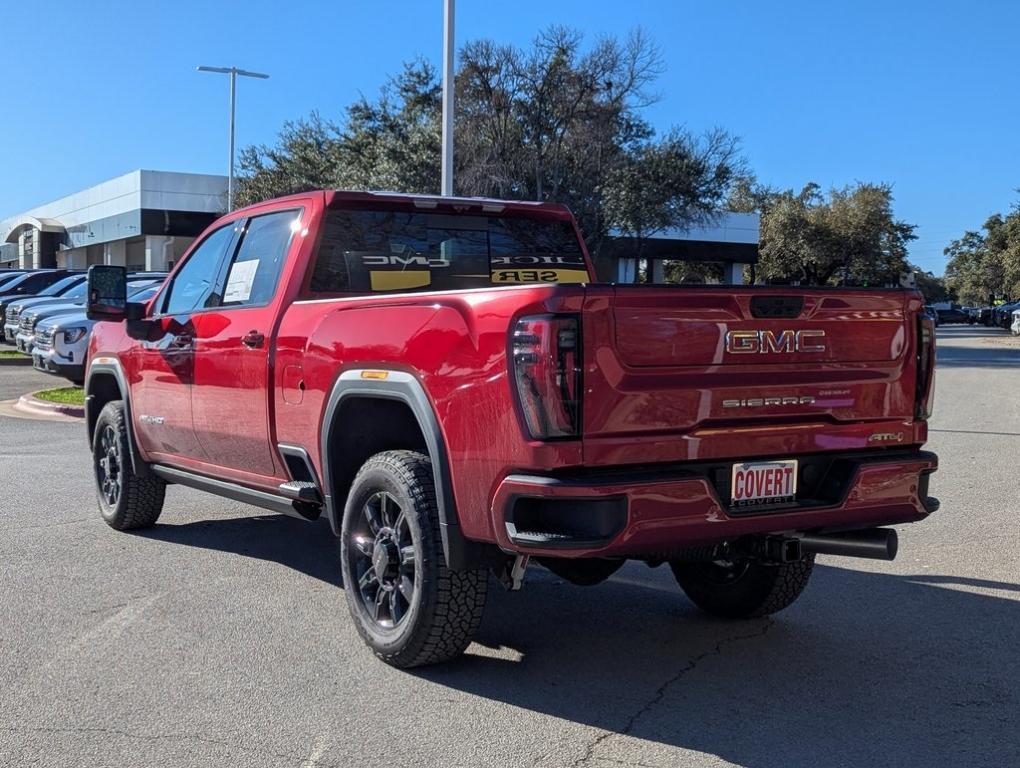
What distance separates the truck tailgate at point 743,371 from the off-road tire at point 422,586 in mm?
866

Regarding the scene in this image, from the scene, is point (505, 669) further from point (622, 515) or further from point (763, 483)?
point (763, 483)

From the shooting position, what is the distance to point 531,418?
150 inches

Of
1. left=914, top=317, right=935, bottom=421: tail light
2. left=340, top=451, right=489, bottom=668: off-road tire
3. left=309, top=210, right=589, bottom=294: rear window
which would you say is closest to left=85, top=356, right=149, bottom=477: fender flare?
left=309, top=210, right=589, bottom=294: rear window

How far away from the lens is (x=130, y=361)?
6992 millimetres

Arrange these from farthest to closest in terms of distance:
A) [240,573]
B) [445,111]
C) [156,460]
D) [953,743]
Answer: [445,111], [156,460], [240,573], [953,743]

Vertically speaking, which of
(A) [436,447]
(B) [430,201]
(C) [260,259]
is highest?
(B) [430,201]

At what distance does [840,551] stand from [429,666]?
1.78 m

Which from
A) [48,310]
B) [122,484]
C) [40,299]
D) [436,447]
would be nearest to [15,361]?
[40,299]

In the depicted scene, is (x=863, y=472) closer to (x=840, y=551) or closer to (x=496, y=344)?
(x=840, y=551)

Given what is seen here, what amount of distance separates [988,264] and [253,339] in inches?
3397

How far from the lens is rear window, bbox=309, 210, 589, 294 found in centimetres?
573

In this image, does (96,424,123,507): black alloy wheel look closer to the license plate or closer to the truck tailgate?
the truck tailgate

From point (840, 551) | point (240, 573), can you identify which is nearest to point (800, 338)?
point (840, 551)

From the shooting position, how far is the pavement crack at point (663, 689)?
3.81 m
